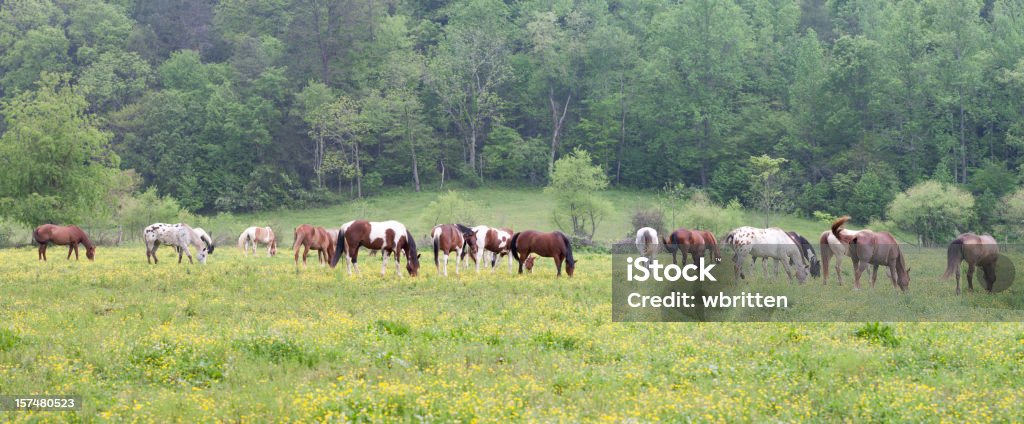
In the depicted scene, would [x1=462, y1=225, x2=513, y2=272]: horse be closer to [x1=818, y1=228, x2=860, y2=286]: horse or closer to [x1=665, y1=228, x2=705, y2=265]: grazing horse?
[x1=665, y1=228, x2=705, y2=265]: grazing horse

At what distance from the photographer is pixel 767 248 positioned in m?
27.0

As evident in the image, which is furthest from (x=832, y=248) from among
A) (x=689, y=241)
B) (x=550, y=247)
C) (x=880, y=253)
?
(x=550, y=247)

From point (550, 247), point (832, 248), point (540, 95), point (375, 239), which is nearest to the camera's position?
point (375, 239)

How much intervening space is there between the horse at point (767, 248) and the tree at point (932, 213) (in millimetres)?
40355

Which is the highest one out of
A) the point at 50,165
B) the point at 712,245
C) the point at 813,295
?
the point at 50,165

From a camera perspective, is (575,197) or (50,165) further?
(575,197)

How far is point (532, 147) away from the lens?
97.8 metres

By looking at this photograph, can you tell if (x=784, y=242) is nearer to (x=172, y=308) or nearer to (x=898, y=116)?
(x=172, y=308)

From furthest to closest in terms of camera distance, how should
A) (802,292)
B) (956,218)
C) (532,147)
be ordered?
(532,147)
(956,218)
(802,292)

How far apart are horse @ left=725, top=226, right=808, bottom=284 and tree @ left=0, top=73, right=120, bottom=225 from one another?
39.1 metres

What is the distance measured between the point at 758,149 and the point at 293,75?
54230mm

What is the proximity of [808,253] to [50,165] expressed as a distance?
140 ft

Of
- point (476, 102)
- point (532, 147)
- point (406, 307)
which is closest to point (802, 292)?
point (406, 307)

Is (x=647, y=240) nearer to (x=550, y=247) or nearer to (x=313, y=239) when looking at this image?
(x=550, y=247)
